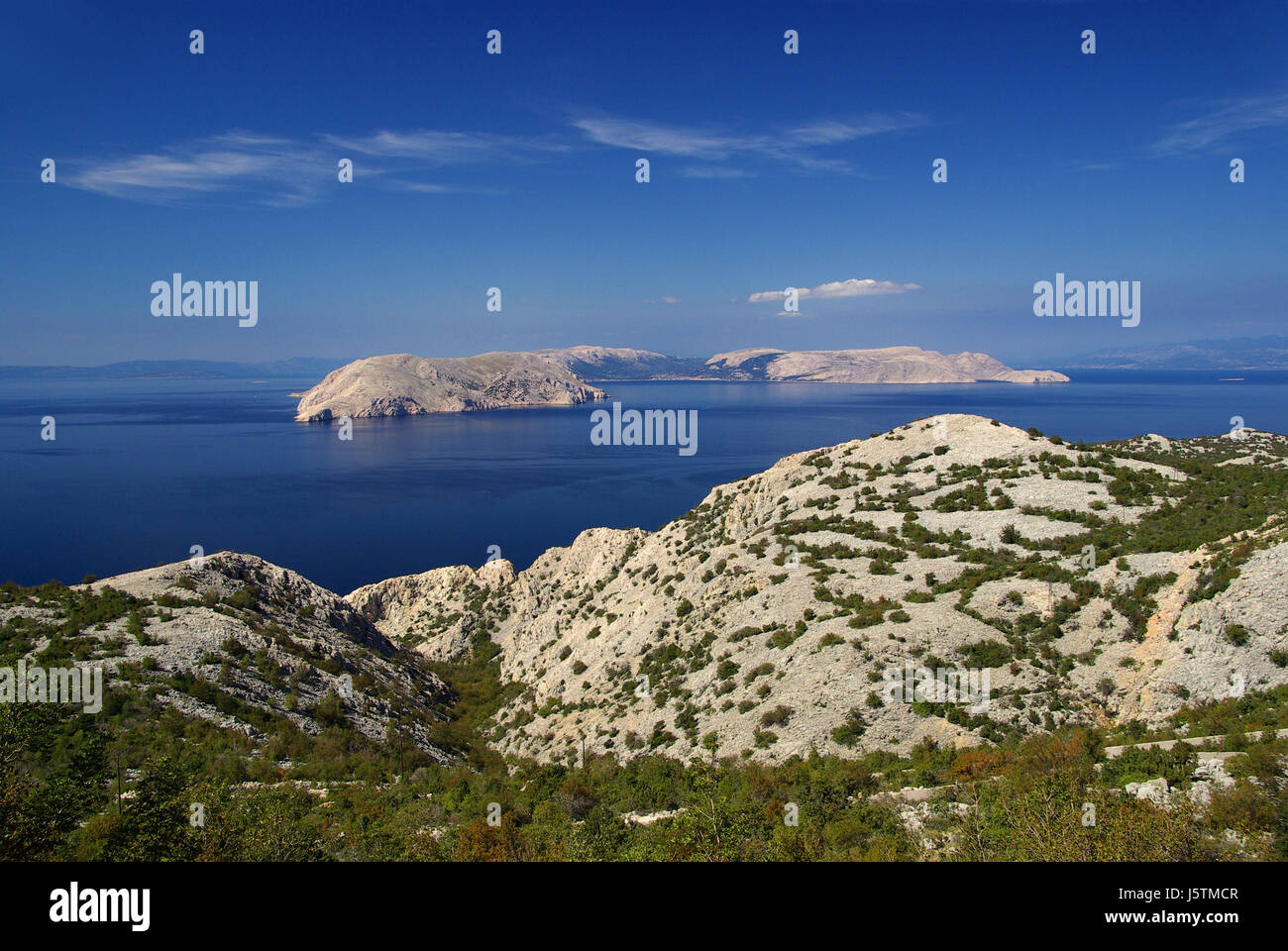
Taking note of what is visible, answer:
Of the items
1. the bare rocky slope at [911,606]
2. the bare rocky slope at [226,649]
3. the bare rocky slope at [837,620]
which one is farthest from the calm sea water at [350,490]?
the bare rocky slope at [911,606]

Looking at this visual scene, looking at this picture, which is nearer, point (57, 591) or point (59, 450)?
point (57, 591)

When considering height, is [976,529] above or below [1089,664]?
above

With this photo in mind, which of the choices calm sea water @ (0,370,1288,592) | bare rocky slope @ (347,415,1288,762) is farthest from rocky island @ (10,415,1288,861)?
calm sea water @ (0,370,1288,592)

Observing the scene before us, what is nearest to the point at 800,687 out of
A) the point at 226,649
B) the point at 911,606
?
the point at 911,606

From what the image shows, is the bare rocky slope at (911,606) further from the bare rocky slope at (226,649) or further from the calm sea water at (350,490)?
the calm sea water at (350,490)
